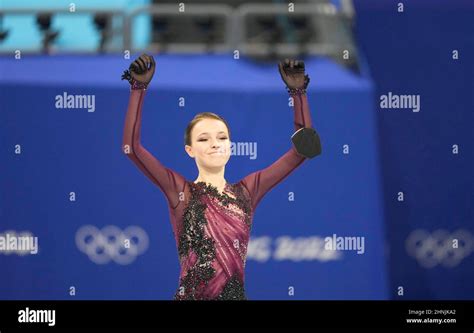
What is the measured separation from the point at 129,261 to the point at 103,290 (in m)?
0.22

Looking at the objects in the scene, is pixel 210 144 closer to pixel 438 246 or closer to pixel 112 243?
pixel 112 243

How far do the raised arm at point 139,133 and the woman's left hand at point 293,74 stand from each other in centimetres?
70

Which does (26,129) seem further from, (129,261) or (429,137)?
(429,137)

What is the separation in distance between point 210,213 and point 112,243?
56 cm

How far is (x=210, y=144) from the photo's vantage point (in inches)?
203

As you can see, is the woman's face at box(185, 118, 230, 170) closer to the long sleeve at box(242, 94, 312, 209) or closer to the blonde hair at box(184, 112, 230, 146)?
the blonde hair at box(184, 112, 230, 146)

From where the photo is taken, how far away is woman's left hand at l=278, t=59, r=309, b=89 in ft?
16.9

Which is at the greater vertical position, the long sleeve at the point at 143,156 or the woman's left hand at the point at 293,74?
the woman's left hand at the point at 293,74

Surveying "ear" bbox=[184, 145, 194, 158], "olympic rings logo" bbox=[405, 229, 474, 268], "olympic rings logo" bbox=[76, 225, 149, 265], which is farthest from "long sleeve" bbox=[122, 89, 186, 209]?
"olympic rings logo" bbox=[405, 229, 474, 268]

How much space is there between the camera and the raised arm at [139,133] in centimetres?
515
